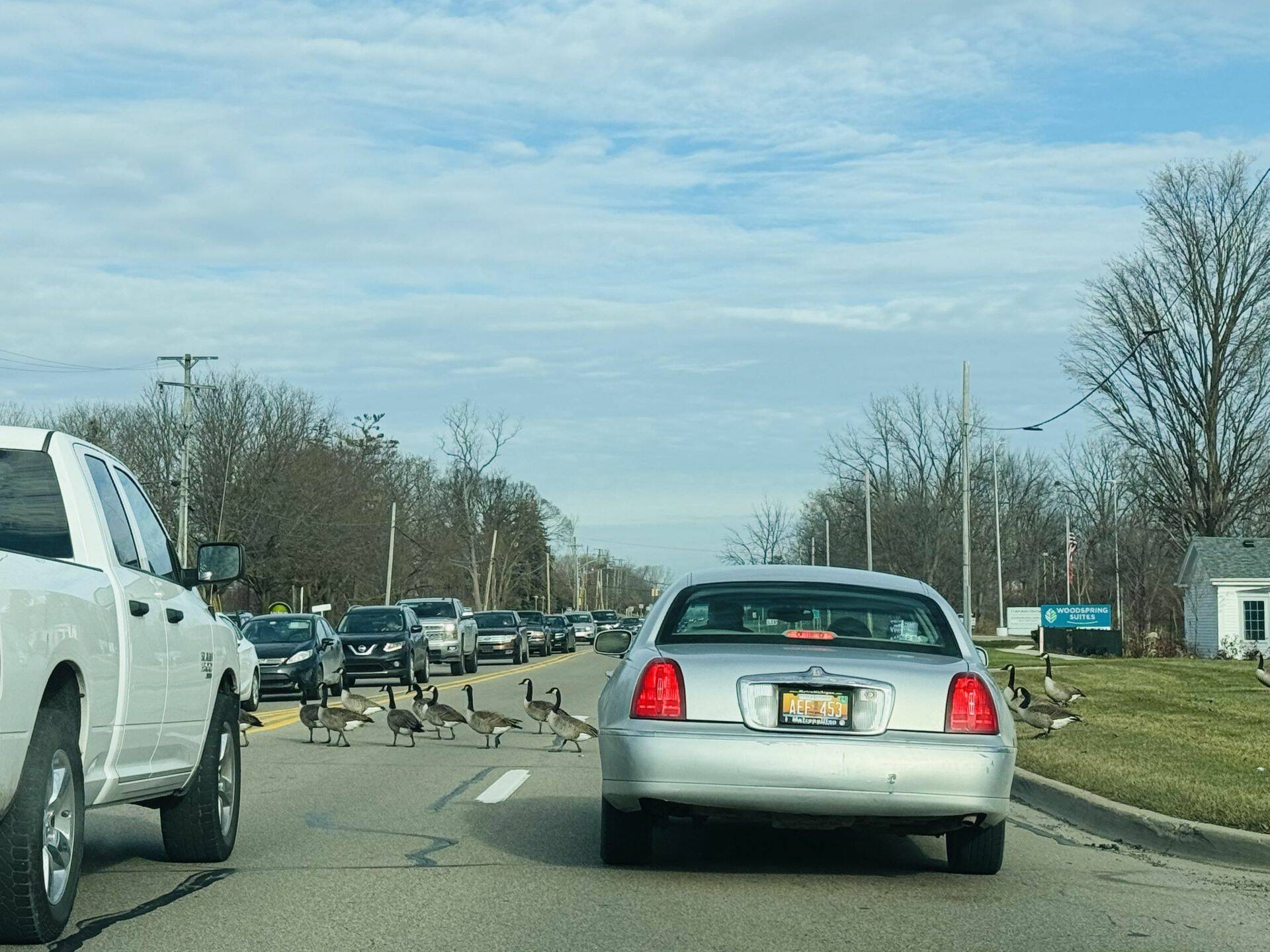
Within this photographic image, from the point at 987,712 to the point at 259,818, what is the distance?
17.8ft

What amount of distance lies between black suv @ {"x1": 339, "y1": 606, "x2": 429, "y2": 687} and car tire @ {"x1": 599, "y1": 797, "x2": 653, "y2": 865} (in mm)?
21861

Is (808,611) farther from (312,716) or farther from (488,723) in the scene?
(312,716)

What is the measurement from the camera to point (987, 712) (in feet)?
24.0

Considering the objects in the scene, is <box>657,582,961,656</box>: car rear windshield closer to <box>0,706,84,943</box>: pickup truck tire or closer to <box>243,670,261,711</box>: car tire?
<box>0,706,84,943</box>: pickup truck tire

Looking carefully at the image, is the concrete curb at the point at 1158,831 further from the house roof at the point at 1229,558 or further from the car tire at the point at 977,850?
the house roof at the point at 1229,558

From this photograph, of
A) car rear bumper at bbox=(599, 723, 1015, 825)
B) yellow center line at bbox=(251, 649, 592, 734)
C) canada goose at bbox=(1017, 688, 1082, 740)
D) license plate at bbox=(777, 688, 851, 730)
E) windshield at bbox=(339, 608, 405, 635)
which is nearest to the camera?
car rear bumper at bbox=(599, 723, 1015, 825)

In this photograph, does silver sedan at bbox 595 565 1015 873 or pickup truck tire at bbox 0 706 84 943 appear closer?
pickup truck tire at bbox 0 706 84 943

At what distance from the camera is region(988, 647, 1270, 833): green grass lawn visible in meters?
10.2

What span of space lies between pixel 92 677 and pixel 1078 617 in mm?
49565

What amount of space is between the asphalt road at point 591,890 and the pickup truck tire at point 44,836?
0.31m

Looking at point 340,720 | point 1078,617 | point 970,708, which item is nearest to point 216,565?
point 970,708

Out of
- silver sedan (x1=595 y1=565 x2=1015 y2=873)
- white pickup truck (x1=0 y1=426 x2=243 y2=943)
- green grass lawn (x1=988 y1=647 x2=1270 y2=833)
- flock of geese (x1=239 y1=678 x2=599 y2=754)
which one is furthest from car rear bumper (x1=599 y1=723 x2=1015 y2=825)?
flock of geese (x1=239 y1=678 x2=599 y2=754)

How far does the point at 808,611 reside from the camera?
8.24m

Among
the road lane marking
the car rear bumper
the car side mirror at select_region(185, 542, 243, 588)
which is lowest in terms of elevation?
the road lane marking
